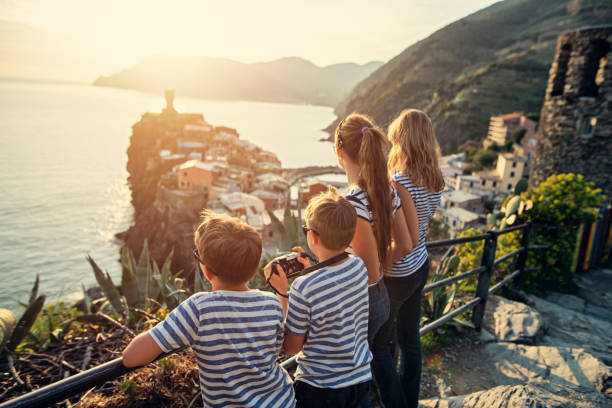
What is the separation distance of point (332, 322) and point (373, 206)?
0.57 metres

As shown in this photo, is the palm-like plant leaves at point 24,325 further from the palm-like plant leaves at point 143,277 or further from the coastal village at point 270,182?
the coastal village at point 270,182

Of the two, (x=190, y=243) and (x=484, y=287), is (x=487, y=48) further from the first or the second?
(x=484, y=287)

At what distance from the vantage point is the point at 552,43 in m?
61.9

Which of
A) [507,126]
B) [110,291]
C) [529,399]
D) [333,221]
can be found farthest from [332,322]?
[507,126]

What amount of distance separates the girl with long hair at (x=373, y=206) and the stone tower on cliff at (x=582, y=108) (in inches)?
322

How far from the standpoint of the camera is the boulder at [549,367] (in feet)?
8.77

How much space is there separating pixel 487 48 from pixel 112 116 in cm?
11615

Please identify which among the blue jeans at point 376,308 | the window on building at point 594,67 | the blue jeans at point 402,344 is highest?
the window on building at point 594,67

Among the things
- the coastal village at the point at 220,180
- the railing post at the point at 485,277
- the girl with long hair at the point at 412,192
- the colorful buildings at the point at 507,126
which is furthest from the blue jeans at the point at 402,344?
the colorful buildings at the point at 507,126

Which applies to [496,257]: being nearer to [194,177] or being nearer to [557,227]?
[557,227]

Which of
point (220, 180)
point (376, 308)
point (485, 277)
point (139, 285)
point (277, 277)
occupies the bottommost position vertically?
point (220, 180)

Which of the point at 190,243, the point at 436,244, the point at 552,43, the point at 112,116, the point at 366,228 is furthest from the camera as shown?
the point at 112,116

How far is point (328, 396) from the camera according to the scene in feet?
4.85

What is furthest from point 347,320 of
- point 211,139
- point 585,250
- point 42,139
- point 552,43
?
point 42,139
